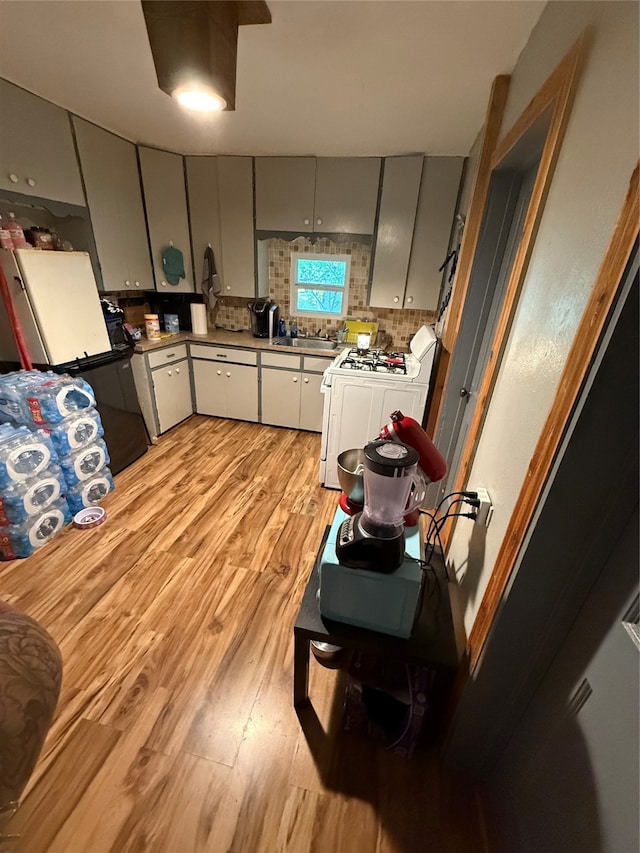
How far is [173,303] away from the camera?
3.41m

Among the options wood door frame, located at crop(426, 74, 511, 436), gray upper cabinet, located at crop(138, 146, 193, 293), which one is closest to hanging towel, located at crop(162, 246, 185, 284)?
gray upper cabinet, located at crop(138, 146, 193, 293)

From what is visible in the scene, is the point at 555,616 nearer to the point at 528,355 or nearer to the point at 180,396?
the point at 528,355

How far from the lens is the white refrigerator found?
6.33ft


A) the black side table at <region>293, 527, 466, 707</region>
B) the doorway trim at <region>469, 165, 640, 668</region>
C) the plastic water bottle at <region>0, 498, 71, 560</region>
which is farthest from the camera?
the plastic water bottle at <region>0, 498, 71, 560</region>

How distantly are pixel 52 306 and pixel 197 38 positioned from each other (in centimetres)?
→ 163

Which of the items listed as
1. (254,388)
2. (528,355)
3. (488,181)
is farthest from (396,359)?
(528,355)

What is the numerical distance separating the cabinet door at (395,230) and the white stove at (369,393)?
656 millimetres

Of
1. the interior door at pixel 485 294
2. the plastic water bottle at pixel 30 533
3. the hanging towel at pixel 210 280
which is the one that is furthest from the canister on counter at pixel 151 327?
the interior door at pixel 485 294

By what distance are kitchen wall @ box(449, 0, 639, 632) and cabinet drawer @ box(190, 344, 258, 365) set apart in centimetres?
242

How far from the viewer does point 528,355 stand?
0.88 metres

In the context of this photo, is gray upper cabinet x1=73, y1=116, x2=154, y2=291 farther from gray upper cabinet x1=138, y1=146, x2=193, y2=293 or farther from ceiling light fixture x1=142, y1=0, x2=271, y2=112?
ceiling light fixture x1=142, y1=0, x2=271, y2=112

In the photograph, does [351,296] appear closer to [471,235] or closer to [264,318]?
[264,318]

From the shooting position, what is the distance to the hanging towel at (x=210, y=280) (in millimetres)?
3162

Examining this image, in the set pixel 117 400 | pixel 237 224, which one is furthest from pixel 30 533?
pixel 237 224
